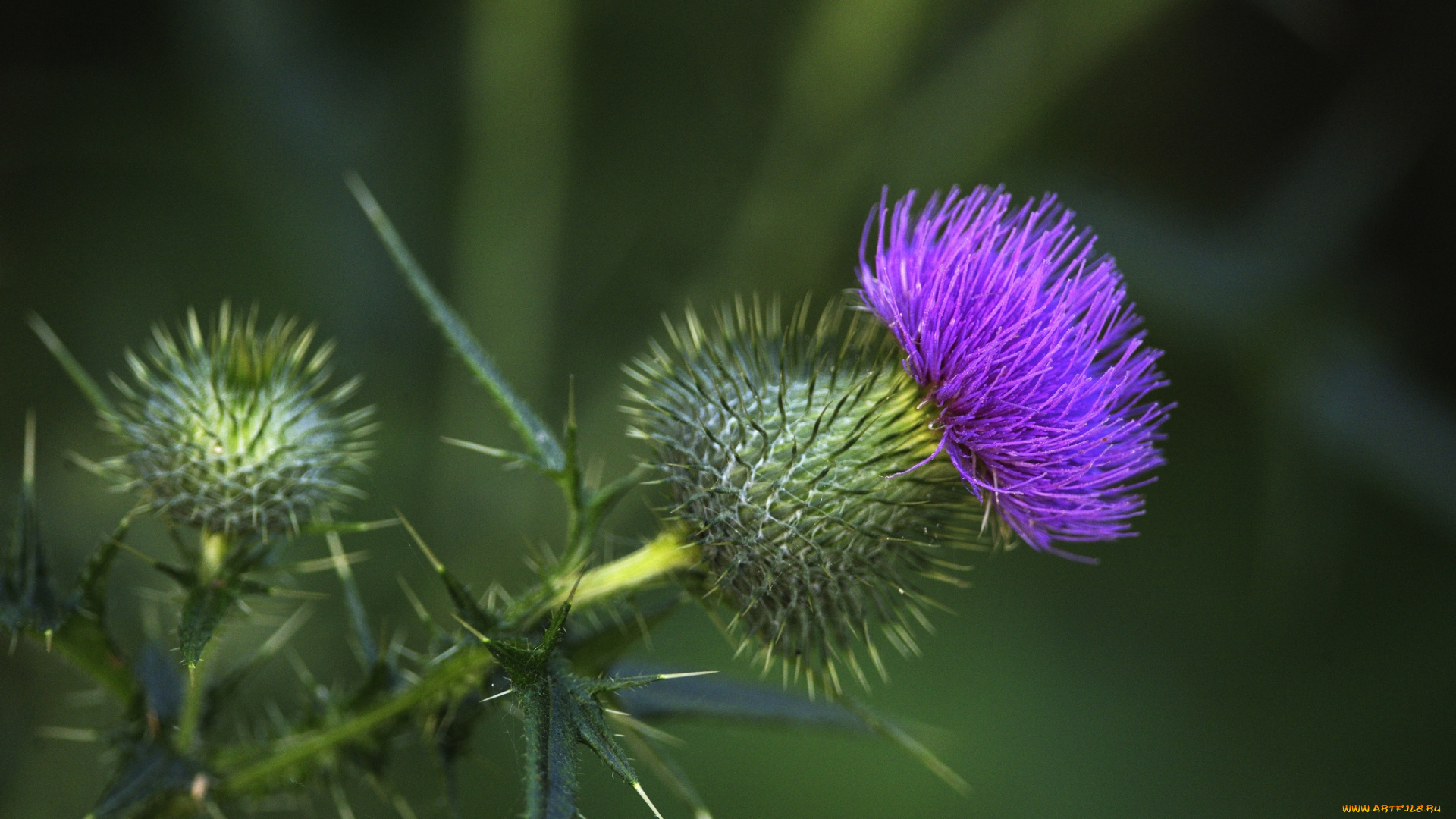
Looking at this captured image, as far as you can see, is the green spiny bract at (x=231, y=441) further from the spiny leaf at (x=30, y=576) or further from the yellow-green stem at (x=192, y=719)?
the yellow-green stem at (x=192, y=719)

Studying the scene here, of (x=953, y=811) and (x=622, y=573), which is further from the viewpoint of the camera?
(x=953, y=811)

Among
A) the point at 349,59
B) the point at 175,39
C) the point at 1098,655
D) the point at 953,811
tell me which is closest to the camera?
the point at 175,39

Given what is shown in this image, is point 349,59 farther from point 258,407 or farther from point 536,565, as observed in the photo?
point 536,565

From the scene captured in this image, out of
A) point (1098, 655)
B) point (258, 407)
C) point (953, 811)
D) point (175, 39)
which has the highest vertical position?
point (175, 39)

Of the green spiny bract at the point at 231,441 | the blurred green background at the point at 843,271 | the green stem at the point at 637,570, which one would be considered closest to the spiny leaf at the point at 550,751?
the green stem at the point at 637,570

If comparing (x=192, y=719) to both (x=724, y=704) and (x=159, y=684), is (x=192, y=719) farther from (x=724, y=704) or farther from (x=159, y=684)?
(x=724, y=704)

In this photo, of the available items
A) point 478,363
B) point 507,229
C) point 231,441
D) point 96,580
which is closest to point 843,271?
point 507,229

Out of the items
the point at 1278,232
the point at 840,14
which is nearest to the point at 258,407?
the point at 840,14
